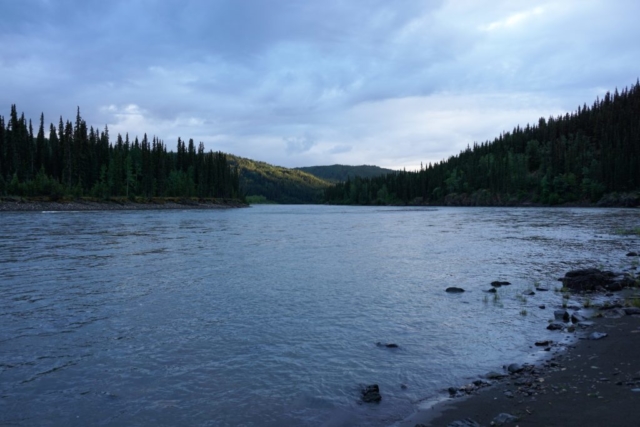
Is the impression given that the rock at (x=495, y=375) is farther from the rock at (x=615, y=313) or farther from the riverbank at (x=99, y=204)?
the riverbank at (x=99, y=204)

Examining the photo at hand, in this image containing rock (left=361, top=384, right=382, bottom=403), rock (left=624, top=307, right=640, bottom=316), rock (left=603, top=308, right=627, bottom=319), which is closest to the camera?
rock (left=361, top=384, right=382, bottom=403)

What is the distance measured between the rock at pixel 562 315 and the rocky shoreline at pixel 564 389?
0.66 metres

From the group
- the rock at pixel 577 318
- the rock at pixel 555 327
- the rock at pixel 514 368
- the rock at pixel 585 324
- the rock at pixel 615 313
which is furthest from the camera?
the rock at pixel 615 313

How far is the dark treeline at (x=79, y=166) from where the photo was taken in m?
106

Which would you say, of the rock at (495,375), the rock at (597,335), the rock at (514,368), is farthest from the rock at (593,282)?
the rock at (495,375)

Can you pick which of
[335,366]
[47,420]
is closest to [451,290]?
[335,366]

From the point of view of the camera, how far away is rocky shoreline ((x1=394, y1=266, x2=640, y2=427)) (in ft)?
22.8

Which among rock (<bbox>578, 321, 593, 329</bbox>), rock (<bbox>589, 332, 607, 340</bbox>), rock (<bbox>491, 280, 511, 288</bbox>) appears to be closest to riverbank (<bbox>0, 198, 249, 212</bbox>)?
rock (<bbox>491, 280, 511, 288</bbox>)

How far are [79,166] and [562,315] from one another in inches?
5425

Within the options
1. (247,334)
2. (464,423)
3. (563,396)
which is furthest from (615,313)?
(247,334)

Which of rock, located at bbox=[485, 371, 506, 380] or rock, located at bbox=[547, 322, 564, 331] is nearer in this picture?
rock, located at bbox=[485, 371, 506, 380]

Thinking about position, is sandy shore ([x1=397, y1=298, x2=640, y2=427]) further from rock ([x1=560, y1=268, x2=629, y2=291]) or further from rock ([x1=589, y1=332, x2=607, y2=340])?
rock ([x1=560, y1=268, x2=629, y2=291])

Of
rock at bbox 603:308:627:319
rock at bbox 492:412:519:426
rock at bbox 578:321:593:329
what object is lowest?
rock at bbox 578:321:593:329

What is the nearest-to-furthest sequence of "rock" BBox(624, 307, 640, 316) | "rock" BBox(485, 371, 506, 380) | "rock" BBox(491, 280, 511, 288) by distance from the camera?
"rock" BBox(485, 371, 506, 380) < "rock" BBox(624, 307, 640, 316) < "rock" BBox(491, 280, 511, 288)
